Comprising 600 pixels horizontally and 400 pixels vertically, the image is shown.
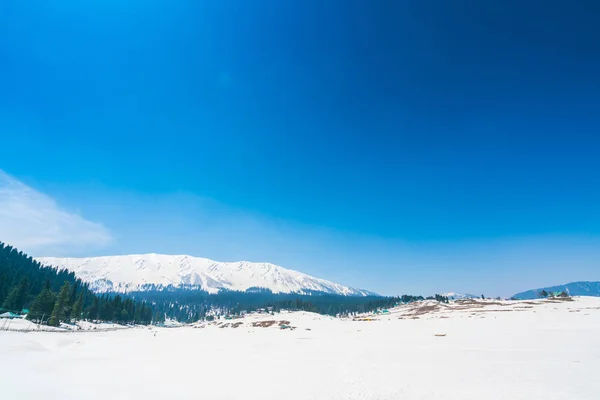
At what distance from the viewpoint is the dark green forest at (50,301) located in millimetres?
80438

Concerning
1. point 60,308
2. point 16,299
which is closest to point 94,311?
point 16,299

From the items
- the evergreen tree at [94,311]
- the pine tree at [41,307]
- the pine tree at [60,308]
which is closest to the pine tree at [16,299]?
the pine tree at [60,308]

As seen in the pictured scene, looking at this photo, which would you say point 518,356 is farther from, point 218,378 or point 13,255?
point 13,255

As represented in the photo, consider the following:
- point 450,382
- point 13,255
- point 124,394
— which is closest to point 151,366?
point 124,394

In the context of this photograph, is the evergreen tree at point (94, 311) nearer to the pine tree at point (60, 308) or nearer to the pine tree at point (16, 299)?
the pine tree at point (16, 299)

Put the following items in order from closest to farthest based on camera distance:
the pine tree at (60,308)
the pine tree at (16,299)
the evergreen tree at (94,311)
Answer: the pine tree at (60,308) < the pine tree at (16,299) < the evergreen tree at (94,311)

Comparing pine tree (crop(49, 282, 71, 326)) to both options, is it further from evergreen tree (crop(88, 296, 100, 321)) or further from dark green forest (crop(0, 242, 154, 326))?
evergreen tree (crop(88, 296, 100, 321))

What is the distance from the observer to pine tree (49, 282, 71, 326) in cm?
7631

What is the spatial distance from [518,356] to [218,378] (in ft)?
94.0

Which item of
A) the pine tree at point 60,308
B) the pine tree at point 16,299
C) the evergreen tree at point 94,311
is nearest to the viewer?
the pine tree at point 60,308

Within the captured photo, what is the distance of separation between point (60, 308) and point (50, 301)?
3.43 m

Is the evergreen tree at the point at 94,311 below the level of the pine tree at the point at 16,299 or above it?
below

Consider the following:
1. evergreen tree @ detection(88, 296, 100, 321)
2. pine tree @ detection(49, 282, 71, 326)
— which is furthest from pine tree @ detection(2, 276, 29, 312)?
evergreen tree @ detection(88, 296, 100, 321)

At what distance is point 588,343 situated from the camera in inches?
1267
